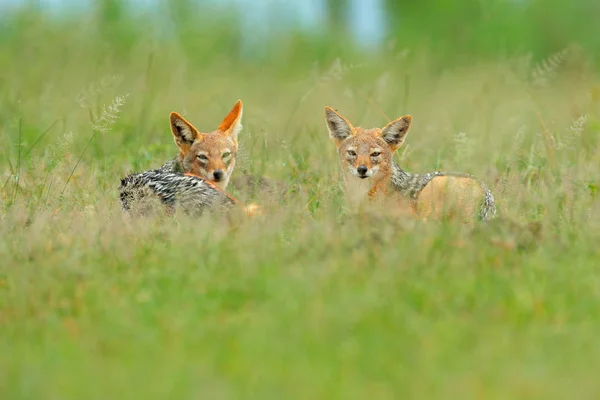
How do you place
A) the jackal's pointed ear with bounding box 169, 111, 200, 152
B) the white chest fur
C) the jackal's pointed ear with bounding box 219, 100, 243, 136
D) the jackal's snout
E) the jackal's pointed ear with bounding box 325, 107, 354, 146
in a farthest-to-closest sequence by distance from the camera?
the jackal's pointed ear with bounding box 219, 100, 243, 136, the jackal's pointed ear with bounding box 169, 111, 200, 152, the jackal's pointed ear with bounding box 325, 107, 354, 146, the jackal's snout, the white chest fur

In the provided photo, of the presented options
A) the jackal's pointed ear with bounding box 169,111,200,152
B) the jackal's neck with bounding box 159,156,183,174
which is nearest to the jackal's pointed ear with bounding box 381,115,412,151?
the jackal's pointed ear with bounding box 169,111,200,152

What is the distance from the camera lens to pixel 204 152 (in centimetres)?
868

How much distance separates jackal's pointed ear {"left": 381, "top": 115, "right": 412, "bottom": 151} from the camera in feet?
27.4

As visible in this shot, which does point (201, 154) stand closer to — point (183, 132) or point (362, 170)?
point (183, 132)

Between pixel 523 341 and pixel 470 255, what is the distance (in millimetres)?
1099

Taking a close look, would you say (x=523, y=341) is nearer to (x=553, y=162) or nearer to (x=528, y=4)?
(x=553, y=162)

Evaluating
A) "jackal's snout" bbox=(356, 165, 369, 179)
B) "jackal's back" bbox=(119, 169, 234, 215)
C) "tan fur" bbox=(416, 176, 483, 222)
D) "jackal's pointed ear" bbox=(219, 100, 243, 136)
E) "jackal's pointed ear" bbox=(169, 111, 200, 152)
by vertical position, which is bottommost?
"jackal's back" bbox=(119, 169, 234, 215)

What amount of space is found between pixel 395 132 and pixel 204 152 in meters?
1.57

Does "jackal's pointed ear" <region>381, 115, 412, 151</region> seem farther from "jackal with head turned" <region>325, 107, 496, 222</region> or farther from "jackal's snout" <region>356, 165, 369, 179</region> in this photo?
"jackal's snout" <region>356, 165, 369, 179</region>

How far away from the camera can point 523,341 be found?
473 centimetres

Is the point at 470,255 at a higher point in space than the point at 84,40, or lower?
lower

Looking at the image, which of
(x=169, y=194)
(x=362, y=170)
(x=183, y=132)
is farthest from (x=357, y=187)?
(x=183, y=132)

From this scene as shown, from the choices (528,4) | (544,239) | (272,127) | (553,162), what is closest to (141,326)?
(544,239)

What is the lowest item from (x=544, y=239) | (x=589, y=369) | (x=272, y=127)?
(x=589, y=369)
